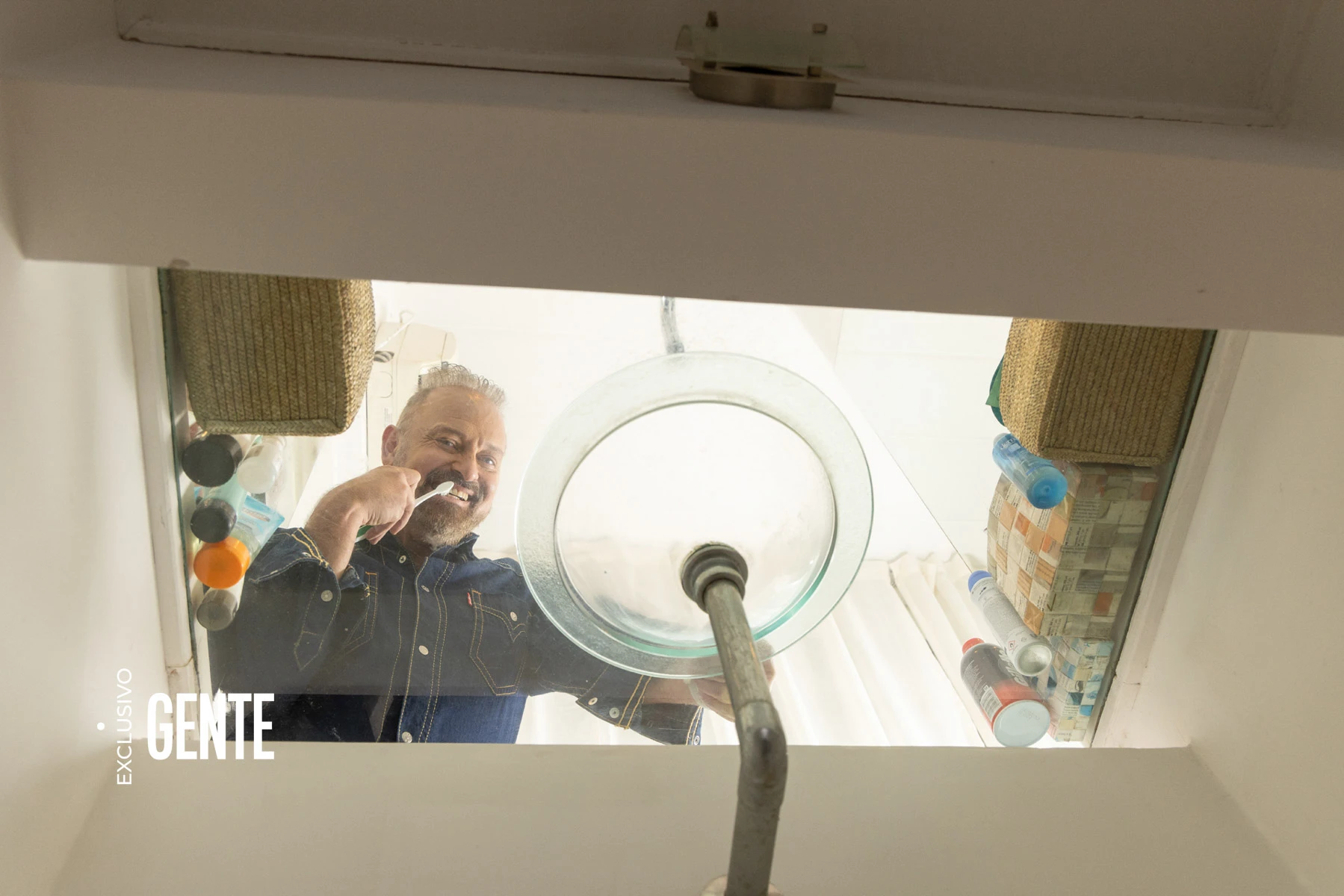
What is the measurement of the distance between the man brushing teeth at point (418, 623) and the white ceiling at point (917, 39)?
1.03ft

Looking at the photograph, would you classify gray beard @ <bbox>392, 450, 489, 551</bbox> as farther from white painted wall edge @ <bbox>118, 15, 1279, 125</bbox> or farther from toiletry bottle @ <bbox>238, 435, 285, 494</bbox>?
white painted wall edge @ <bbox>118, 15, 1279, 125</bbox>

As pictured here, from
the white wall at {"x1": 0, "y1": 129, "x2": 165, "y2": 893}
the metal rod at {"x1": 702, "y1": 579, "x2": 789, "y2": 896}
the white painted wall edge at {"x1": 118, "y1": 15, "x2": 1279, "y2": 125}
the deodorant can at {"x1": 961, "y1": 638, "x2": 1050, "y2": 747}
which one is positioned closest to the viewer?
the metal rod at {"x1": 702, "y1": 579, "x2": 789, "y2": 896}

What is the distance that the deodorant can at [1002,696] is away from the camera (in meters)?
1.11

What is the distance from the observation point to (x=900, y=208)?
70cm

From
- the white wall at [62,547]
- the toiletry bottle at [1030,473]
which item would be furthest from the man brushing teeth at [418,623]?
the toiletry bottle at [1030,473]

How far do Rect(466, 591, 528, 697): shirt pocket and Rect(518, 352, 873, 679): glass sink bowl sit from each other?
13 cm

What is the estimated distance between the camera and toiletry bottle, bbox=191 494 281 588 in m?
1.00

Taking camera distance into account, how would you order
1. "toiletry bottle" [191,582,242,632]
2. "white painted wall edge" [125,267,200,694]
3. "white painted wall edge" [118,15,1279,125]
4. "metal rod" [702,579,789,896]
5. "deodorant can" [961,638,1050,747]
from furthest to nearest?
"deodorant can" [961,638,1050,747] → "toiletry bottle" [191,582,242,632] → "white painted wall edge" [125,267,200,694] → "white painted wall edge" [118,15,1279,125] → "metal rod" [702,579,789,896]

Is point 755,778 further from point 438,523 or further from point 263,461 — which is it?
point 263,461

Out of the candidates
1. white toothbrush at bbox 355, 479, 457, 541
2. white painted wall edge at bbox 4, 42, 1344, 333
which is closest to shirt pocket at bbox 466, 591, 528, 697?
white toothbrush at bbox 355, 479, 457, 541

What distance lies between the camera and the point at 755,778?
0.60m

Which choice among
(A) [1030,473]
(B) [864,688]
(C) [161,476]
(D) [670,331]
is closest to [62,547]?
(C) [161,476]

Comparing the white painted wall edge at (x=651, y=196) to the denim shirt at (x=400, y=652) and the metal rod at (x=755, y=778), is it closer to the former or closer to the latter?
the metal rod at (x=755, y=778)

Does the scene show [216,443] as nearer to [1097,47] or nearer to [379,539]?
[379,539]
